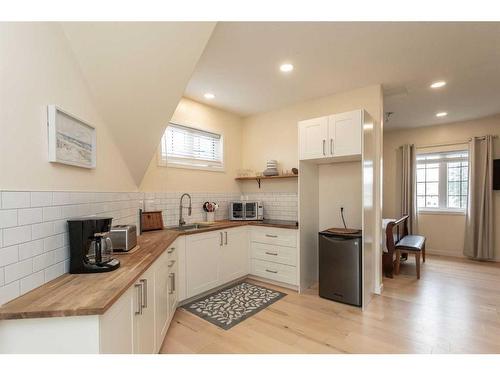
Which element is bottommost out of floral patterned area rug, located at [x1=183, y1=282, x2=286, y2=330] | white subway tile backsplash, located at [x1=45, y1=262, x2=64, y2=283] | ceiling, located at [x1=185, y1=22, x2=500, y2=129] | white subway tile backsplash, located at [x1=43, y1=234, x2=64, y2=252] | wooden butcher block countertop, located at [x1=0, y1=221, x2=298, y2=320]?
floral patterned area rug, located at [x1=183, y1=282, x2=286, y2=330]

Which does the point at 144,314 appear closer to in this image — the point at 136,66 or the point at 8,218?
the point at 8,218

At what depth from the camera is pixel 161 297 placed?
6.57 feet

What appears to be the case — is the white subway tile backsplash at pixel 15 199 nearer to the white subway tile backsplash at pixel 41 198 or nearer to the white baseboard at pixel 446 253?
the white subway tile backsplash at pixel 41 198

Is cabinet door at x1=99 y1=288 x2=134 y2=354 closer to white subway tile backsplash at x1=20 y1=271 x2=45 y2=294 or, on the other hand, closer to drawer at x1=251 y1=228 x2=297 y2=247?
white subway tile backsplash at x1=20 y1=271 x2=45 y2=294

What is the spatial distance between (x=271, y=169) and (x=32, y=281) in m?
3.01

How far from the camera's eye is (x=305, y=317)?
99.7 inches

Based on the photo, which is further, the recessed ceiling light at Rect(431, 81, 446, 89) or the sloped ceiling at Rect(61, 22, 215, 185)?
the recessed ceiling light at Rect(431, 81, 446, 89)

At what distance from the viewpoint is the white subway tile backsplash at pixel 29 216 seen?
1.22 metres

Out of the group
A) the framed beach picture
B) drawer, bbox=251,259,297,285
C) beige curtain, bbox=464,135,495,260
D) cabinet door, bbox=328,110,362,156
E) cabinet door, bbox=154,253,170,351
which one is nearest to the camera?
the framed beach picture

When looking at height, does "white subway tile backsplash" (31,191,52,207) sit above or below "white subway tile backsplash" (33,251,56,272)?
above

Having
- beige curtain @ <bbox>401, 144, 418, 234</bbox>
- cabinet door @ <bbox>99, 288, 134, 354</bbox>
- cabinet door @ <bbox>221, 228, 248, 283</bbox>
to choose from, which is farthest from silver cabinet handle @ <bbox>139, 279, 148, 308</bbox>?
beige curtain @ <bbox>401, 144, 418, 234</bbox>

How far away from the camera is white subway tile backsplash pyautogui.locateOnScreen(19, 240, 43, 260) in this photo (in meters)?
1.22

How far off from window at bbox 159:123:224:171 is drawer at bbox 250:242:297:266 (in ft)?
4.55
